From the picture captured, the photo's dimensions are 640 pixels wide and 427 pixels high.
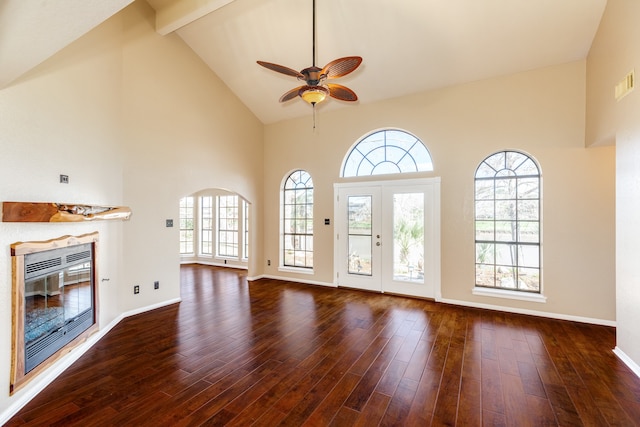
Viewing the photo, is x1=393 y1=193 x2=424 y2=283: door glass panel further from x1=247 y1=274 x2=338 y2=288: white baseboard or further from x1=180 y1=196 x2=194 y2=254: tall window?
x1=180 y1=196 x2=194 y2=254: tall window

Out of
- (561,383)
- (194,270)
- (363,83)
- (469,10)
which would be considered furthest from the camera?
(194,270)

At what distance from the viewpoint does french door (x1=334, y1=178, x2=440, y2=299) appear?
15.8 ft

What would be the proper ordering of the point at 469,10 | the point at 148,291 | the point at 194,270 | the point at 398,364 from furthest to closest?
the point at 194,270 → the point at 148,291 → the point at 469,10 → the point at 398,364

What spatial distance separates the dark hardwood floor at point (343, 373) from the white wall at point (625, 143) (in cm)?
44

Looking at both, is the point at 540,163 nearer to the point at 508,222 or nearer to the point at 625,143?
the point at 508,222

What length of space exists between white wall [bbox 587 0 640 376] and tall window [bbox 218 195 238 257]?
7.36m

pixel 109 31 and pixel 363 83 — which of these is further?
pixel 363 83

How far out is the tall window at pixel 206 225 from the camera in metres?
8.32

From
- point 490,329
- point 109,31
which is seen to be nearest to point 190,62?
point 109,31

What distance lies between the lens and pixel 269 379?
8.28 feet

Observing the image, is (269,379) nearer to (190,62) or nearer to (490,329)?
(490,329)

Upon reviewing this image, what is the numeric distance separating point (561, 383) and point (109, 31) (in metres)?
6.18

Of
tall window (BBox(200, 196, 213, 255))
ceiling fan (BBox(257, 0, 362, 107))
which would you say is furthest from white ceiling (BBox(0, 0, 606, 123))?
tall window (BBox(200, 196, 213, 255))

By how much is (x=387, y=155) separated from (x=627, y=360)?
398 centimetres
